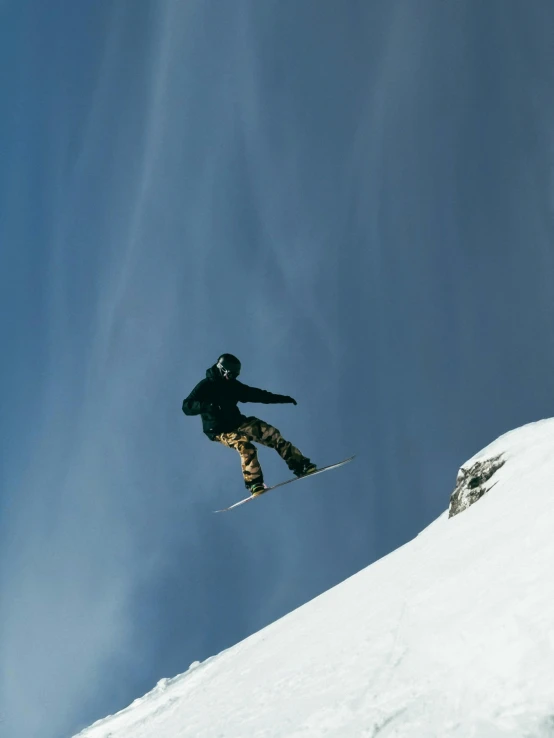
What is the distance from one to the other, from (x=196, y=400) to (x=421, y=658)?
311 inches

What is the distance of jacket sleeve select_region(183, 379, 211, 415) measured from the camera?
14031mm

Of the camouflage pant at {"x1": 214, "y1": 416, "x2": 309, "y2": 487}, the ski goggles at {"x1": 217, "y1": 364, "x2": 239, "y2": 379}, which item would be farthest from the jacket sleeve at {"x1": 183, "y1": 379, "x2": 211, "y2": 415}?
the camouflage pant at {"x1": 214, "y1": 416, "x2": 309, "y2": 487}

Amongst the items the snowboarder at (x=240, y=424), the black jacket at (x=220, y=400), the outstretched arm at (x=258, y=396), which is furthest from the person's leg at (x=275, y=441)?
Result: the outstretched arm at (x=258, y=396)

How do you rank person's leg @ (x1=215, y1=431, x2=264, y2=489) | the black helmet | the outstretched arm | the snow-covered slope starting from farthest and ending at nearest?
1. person's leg @ (x1=215, y1=431, x2=264, y2=489)
2. the outstretched arm
3. the black helmet
4. the snow-covered slope

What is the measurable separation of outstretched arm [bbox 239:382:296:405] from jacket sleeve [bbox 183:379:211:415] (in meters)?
0.84

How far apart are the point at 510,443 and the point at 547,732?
1450 centimetres

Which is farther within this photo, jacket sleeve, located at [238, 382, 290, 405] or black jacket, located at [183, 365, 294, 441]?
jacket sleeve, located at [238, 382, 290, 405]

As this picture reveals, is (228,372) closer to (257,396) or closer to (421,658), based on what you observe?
(257,396)

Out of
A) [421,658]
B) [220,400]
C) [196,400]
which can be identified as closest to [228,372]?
[220,400]

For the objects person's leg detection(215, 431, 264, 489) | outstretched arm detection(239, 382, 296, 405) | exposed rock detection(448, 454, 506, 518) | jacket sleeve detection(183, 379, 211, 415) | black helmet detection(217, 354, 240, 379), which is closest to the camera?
black helmet detection(217, 354, 240, 379)

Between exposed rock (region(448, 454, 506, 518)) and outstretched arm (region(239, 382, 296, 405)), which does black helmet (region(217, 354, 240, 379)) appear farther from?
exposed rock (region(448, 454, 506, 518))

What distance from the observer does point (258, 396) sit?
14547mm

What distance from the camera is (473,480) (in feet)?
61.9

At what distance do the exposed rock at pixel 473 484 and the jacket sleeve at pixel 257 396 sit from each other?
622 centimetres
